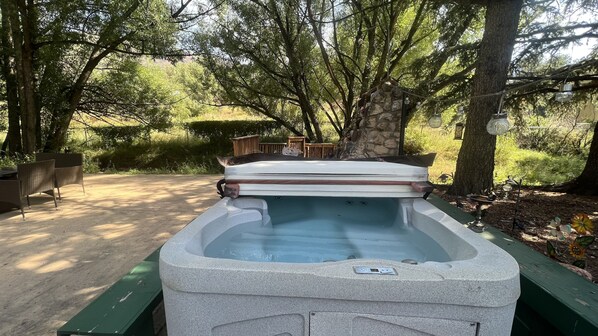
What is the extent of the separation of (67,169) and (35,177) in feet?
2.03

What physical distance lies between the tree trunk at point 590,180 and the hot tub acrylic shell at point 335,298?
509 centimetres

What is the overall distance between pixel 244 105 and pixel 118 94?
12.4 ft

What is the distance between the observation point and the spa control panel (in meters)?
1.02

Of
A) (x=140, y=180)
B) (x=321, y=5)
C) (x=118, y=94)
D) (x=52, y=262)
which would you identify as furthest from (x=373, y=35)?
(x=52, y=262)

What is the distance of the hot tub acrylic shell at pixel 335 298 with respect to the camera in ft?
3.20

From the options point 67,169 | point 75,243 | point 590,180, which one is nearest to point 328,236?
point 75,243

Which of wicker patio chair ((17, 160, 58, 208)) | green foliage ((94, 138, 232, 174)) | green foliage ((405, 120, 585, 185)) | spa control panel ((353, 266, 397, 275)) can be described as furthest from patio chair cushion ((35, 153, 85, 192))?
green foliage ((405, 120, 585, 185))

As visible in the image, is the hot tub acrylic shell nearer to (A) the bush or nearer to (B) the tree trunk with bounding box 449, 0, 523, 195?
(B) the tree trunk with bounding box 449, 0, 523, 195

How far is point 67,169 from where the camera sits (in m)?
4.62

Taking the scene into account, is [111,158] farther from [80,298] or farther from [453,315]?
[453,315]

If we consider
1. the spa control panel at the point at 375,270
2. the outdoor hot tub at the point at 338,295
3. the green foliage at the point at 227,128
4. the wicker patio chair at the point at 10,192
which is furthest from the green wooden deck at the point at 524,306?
the green foliage at the point at 227,128

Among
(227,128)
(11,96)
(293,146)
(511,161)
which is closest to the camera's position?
(11,96)

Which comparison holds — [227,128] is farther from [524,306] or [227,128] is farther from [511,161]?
[524,306]

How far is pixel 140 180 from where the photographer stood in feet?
22.1
